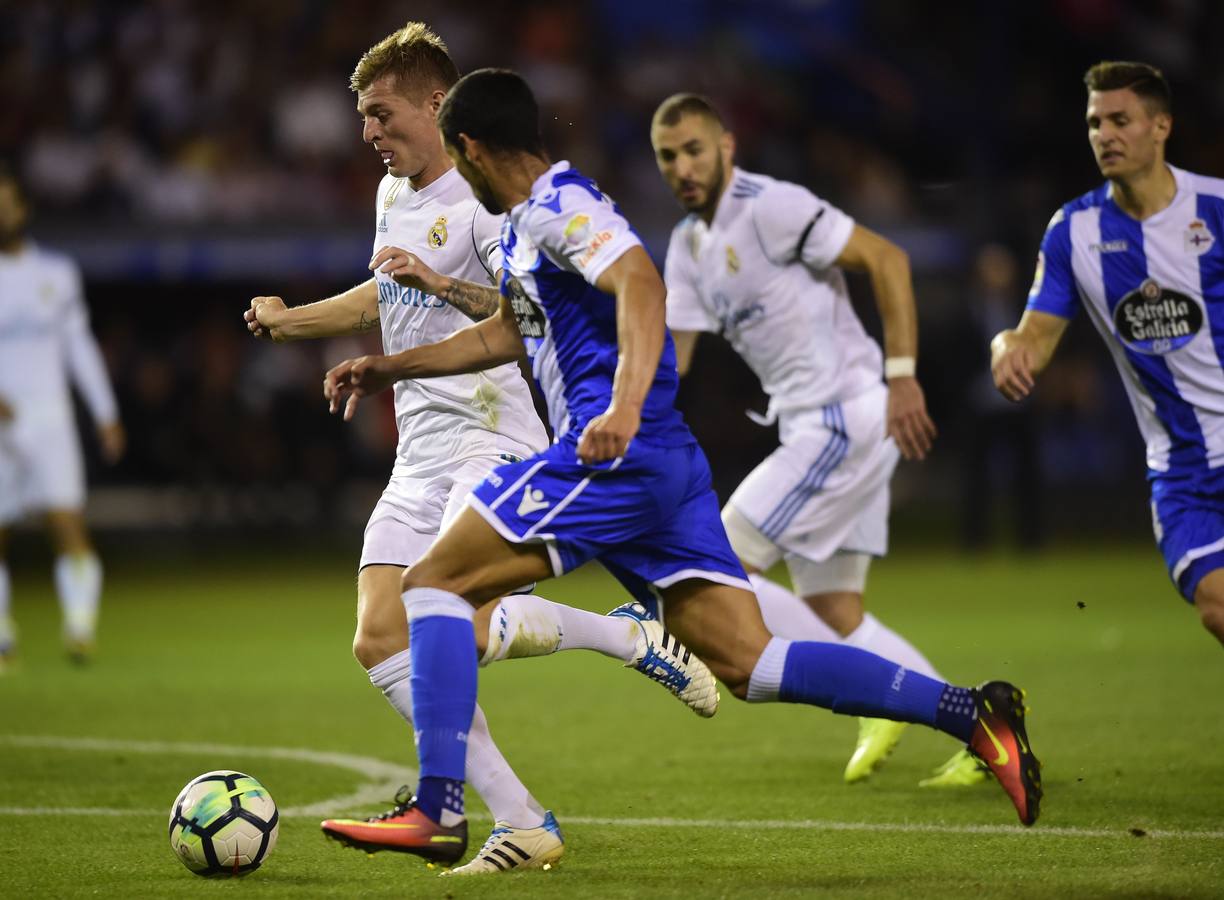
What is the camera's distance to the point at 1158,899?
15.5 feet

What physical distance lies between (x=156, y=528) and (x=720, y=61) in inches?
362

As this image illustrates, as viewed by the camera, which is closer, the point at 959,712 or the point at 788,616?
the point at 959,712

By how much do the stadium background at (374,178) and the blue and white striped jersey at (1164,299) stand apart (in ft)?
35.5

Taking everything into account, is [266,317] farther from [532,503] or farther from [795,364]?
[795,364]

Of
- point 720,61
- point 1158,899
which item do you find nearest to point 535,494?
point 1158,899

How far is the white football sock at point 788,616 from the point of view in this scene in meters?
7.31

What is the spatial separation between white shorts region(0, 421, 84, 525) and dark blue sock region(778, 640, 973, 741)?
7.20 m

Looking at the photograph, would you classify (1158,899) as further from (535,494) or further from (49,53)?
(49,53)

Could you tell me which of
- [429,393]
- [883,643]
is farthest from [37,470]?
[883,643]

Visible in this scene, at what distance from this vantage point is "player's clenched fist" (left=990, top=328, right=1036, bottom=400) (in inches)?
235

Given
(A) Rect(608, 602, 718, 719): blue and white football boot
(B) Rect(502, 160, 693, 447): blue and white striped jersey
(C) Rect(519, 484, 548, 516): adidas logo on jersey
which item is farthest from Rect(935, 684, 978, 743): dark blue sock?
(C) Rect(519, 484, 548, 516): adidas logo on jersey

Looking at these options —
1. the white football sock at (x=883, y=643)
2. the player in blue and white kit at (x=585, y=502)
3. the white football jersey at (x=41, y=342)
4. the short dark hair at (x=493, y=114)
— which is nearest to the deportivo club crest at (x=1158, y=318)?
the player in blue and white kit at (x=585, y=502)

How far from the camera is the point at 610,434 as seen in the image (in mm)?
4742

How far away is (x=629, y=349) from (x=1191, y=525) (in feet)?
7.41
